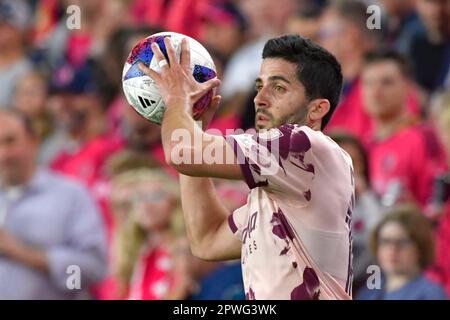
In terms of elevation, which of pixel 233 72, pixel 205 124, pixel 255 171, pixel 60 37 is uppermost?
pixel 60 37

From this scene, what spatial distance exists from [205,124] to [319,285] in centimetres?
86

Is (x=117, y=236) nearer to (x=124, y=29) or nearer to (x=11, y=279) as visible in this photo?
(x=11, y=279)

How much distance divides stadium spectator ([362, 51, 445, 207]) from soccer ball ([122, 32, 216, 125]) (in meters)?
3.66

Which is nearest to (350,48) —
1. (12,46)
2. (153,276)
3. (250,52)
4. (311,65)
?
(250,52)

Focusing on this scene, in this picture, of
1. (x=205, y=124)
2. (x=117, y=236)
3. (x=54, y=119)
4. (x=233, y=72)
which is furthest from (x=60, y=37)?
(x=205, y=124)

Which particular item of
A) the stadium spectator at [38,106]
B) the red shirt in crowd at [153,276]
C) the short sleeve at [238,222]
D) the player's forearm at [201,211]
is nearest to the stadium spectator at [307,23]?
the red shirt in crowd at [153,276]

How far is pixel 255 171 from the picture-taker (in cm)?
473

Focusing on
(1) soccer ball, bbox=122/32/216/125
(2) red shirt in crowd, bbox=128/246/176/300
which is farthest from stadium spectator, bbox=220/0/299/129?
(1) soccer ball, bbox=122/32/216/125

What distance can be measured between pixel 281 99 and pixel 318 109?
16 centimetres

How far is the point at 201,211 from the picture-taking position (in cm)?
543

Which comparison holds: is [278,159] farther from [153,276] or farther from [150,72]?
[153,276]

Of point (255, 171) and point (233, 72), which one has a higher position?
point (233, 72)

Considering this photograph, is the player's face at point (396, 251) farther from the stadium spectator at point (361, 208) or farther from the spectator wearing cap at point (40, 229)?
the spectator wearing cap at point (40, 229)

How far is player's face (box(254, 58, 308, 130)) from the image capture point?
16.2 feet
